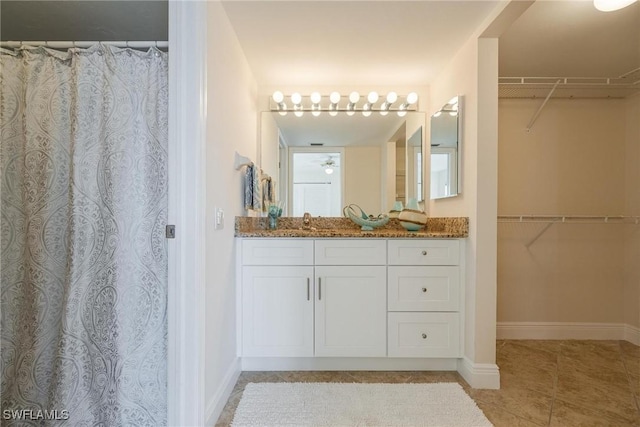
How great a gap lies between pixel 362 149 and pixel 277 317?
1.59m

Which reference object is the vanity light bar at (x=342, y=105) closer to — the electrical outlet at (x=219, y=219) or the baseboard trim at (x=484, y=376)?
the electrical outlet at (x=219, y=219)

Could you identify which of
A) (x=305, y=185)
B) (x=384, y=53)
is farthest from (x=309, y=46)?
(x=305, y=185)

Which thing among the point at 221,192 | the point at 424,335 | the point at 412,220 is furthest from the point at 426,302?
the point at 221,192

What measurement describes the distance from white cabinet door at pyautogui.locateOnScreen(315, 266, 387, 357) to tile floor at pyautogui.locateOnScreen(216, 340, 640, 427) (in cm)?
20

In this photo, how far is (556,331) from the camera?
2.82m

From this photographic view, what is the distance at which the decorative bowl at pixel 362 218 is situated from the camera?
2.59 m

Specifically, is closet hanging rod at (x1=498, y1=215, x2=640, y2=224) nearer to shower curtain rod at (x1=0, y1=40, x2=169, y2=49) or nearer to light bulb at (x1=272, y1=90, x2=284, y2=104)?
light bulb at (x1=272, y1=90, x2=284, y2=104)

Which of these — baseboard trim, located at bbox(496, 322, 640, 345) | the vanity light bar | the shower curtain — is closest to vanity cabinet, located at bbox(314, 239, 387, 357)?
the shower curtain

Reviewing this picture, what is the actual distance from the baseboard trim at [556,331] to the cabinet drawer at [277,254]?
194 cm

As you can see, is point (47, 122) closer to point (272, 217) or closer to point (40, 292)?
point (40, 292)

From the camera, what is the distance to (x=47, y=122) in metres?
1.57

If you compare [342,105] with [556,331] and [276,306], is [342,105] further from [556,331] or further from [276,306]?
[556,331]

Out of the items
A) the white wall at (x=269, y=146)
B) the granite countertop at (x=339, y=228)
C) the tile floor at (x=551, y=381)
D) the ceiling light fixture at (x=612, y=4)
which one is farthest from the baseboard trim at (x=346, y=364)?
the ceiling light fixture at (x=612, y=4)

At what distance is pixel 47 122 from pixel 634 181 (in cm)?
420
